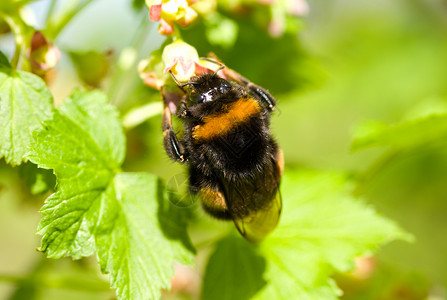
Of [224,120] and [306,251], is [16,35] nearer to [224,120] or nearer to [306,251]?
[224,120]

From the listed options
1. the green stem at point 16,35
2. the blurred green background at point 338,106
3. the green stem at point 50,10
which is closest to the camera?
the green stem at point 16,35

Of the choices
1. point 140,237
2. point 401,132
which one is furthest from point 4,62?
point 401,132

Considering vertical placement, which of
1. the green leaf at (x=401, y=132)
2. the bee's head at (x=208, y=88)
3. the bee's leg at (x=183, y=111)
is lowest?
the green leaf at (x=401, y=132)

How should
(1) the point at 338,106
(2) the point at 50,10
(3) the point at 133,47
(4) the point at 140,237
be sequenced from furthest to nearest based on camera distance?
(1) the point at 338,106 < (3) the point at 133,47 < (2) the point at 50,10 < (4) the point at 140,237

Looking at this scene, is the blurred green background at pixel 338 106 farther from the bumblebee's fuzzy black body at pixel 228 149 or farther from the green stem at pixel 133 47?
the bumblebee's fuzzy black body at pixel 228 149

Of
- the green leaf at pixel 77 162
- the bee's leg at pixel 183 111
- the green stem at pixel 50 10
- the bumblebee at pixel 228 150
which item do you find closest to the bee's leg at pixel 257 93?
the bumblebee at pixel 228 150

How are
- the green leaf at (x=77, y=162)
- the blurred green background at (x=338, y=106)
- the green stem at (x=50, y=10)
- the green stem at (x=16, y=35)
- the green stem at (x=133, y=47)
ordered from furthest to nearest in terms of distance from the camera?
the blurred green background at (x=338, y=106) < the green stem at (x=133, y=47) < the green stem at (x=50, y=10) < the green stem at (x=16, y=35) < the green leaf at (x=77, y=162)

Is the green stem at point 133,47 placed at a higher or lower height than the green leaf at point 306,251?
higher
